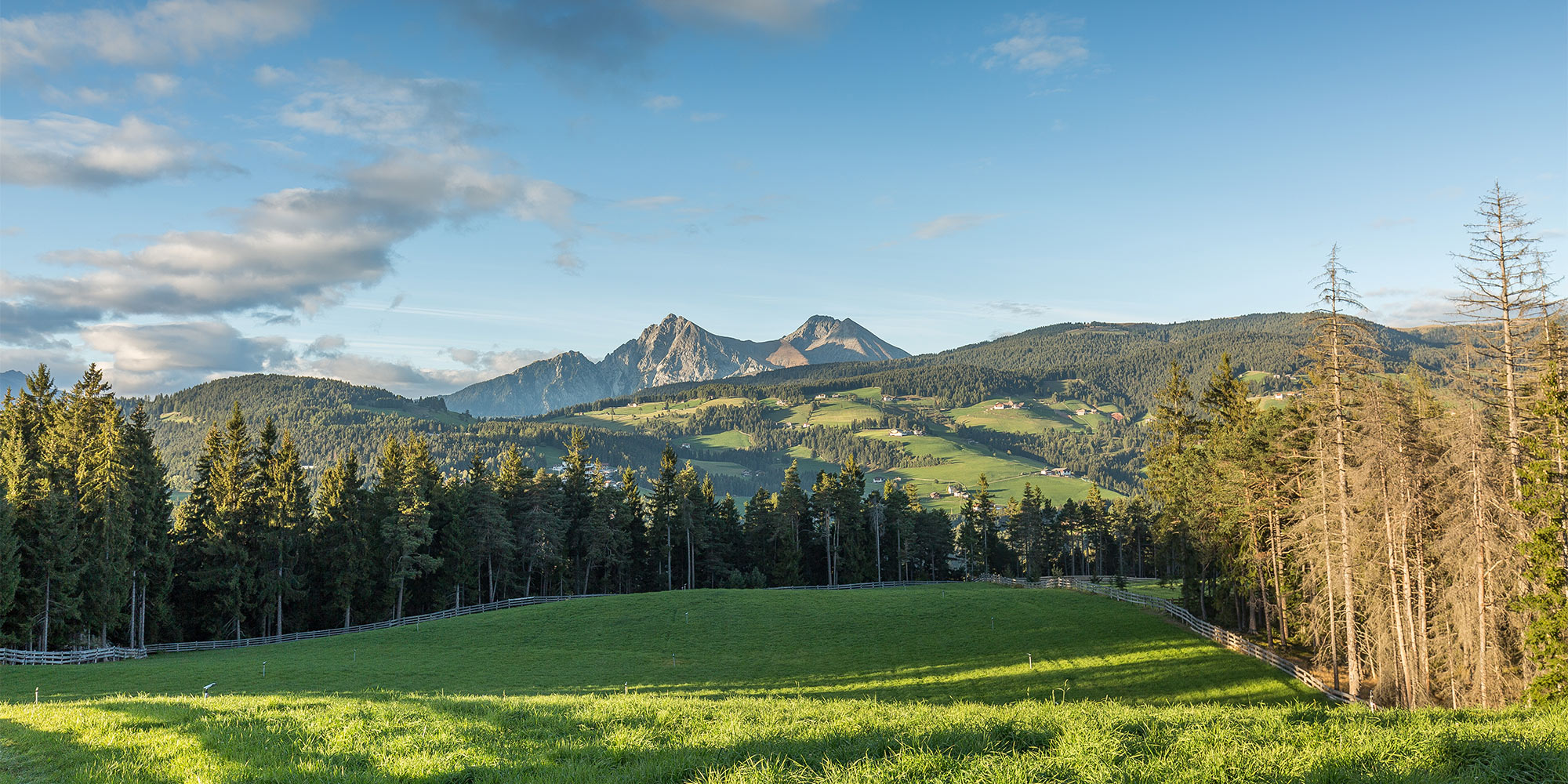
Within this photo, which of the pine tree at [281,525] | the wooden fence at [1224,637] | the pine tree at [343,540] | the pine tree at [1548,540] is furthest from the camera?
the pine tree at [343,540]

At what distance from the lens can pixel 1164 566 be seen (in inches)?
4225

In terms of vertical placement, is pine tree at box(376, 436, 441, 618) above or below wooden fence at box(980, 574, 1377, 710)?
above

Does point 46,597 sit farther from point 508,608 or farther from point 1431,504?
point 1431,504

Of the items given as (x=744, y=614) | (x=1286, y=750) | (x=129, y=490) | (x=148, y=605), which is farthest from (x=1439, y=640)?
(x=148, y=605)

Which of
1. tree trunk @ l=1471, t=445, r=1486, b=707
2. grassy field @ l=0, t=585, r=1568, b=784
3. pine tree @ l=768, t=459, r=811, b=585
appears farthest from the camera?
pine tree @ l=768, t=459, r=811, b=585

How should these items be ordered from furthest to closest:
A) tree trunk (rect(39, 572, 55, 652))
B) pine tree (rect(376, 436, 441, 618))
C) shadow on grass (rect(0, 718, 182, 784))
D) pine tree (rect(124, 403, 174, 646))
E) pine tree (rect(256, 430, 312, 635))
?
pine tree (rect(376, 436, 441, 618)), pine tree (rect(256, 430, 312, 635)), pine tree (rect(124, 403, 174, 646)), tree trunk (rect(39, 572, 55, 652)), shadow on grass (rect(0, 718, 182, 784))

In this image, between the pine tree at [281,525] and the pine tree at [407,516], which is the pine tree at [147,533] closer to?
the pine tree at [281,525]

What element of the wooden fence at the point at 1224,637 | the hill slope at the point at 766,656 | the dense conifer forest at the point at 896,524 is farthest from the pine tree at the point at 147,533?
the wooden fence at the point at 1224,637

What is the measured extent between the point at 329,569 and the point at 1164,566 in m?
102

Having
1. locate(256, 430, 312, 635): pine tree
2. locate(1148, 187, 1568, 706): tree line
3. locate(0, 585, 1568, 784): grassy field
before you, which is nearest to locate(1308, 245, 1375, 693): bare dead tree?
locate(1148, 187, 1568, 706): tree line

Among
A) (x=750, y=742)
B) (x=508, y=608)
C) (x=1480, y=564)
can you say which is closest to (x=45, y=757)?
(x=750, y=742)

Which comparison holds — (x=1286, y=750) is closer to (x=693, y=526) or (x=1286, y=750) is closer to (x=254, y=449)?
(x=254, y=449)

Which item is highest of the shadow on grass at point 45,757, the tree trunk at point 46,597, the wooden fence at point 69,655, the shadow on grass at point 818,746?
the shadow on grass at point 818,746

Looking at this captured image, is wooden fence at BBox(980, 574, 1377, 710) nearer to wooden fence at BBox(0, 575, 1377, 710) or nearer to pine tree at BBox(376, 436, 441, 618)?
wooden fence at BBox(0, 575, 1377, 710)
